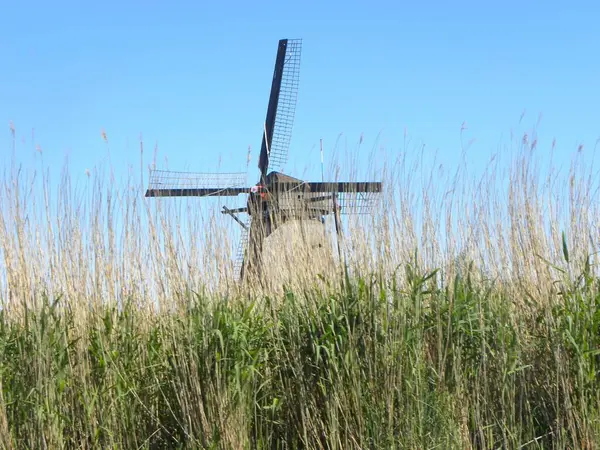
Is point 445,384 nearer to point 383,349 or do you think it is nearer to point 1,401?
point 383,349

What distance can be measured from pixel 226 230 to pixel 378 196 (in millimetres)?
955

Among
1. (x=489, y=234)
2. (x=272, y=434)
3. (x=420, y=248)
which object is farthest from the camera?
(x=489, y=234)

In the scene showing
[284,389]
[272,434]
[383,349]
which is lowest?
[272,434]

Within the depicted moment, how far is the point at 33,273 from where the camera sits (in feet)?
14.1

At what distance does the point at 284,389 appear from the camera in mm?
4055

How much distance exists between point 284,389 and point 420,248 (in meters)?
1.15

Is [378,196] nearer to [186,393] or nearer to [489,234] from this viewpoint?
[489,234]

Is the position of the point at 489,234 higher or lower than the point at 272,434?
higher

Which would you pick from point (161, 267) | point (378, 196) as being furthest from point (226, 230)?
point (378, 196)

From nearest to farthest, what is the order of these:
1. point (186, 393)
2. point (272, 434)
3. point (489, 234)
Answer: point (186, 393)
point (272, 434)
point (489, 234)

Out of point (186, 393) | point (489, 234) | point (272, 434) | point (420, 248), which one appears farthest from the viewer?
point (489, 234)

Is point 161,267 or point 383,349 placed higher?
point 161,267

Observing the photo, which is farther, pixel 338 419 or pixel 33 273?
pixel 33 273

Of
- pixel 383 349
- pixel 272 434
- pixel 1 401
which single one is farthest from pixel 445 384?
pixel 1 401
